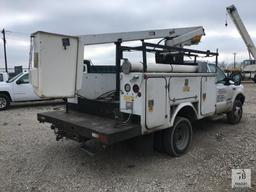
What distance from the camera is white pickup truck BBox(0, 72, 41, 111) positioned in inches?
466

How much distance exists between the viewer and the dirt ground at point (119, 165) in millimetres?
4293

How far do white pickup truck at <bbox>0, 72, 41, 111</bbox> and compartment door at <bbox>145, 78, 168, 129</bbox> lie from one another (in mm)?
8401

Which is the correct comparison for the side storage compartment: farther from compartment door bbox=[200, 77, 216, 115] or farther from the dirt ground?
compartment door bbox=[200, 77, 216, 115]

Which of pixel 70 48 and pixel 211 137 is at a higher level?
pixel 70 48

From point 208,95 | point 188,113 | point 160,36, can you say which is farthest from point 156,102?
point 160,36

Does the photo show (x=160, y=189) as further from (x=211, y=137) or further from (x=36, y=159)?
(x=211, y=137)

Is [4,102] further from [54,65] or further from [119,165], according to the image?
[119,165]

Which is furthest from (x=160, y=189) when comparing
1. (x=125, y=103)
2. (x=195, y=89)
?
(x=195, y=89)

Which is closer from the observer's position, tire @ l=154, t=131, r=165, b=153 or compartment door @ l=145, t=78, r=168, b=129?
compartment door @ l=145, t=78, r=168, b=129

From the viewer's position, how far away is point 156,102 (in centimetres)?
469

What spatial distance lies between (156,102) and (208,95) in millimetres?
2001

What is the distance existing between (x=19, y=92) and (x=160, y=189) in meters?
9.58

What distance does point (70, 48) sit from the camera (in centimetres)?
474

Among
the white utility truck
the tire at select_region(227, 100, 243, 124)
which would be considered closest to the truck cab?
the tire at select_region(227, 100, 243, 124)
